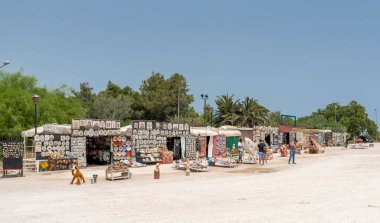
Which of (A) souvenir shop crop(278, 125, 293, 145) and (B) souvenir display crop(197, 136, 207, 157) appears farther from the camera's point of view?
(A) souvenir shop crop(278, 125, 293, 145)

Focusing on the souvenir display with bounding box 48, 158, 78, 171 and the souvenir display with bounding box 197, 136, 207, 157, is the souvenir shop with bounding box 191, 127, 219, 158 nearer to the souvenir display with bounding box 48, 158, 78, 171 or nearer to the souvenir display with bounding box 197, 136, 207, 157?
the souvenir display with bounding box 197, 136, 207, 157

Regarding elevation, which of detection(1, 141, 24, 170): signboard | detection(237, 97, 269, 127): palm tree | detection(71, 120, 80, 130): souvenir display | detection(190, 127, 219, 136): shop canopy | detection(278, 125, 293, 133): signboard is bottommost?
detection(1, 141, 24, 170): signboard

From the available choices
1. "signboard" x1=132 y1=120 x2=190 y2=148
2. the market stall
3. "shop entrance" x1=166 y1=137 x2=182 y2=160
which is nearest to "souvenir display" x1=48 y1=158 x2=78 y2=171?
the market stall

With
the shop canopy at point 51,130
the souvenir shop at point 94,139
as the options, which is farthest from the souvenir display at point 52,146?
the souvenir shop at point 94,139

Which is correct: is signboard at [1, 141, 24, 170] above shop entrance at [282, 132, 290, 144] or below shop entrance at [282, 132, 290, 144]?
below

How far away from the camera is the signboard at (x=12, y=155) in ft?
77.9

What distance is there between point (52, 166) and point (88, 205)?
1296cm

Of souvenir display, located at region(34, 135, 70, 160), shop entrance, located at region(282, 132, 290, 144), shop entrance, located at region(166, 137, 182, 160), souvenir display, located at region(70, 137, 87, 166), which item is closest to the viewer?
souvenir display, located at region(34, 135, 70, 160)

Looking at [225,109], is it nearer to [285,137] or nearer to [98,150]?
[285,137]

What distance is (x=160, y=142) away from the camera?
32.8 metres

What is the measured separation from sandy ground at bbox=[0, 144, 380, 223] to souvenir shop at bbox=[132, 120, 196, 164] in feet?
25.4

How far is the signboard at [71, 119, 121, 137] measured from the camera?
28.0m

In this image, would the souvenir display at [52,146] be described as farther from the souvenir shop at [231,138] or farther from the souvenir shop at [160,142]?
the souvenir shop at [231,138]

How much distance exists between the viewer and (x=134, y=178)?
2302 centimetres
